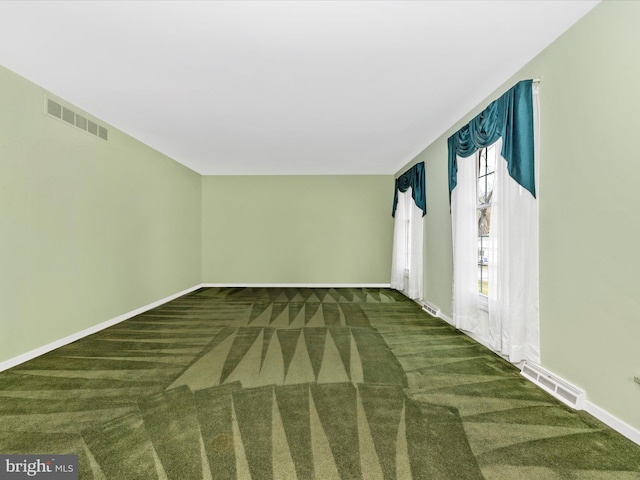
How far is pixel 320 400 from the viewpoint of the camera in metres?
2.08

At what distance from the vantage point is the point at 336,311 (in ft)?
15.0

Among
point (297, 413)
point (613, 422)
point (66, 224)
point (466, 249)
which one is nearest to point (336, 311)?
point (466, 249)

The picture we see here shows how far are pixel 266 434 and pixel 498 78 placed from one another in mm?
3703

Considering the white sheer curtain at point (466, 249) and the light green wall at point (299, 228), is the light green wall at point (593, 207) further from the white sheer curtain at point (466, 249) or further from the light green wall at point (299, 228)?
the light green wall at point (299, 228)

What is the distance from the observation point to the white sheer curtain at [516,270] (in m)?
2.36

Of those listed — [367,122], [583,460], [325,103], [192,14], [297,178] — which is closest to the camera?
[583,460]

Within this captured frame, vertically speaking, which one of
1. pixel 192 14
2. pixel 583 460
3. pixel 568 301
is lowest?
pixel 583 460

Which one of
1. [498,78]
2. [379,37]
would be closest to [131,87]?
[379,37]

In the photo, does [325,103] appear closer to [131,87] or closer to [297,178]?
[131,87]

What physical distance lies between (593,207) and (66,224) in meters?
5.00

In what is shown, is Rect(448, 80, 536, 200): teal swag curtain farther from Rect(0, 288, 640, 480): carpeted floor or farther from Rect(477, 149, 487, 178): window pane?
Rect(0, 288, 640, 480): carpeted floor

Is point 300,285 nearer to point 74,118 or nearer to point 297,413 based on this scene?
point 297,413

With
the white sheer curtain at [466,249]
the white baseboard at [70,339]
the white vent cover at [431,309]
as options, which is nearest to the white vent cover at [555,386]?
the white sheer curtain at [466,249]

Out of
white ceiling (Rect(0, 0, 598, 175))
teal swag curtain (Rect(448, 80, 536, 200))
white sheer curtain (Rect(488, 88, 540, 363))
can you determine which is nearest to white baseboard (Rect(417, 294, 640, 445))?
white sheer curtain (Rect(488, 88, 540, 363))
